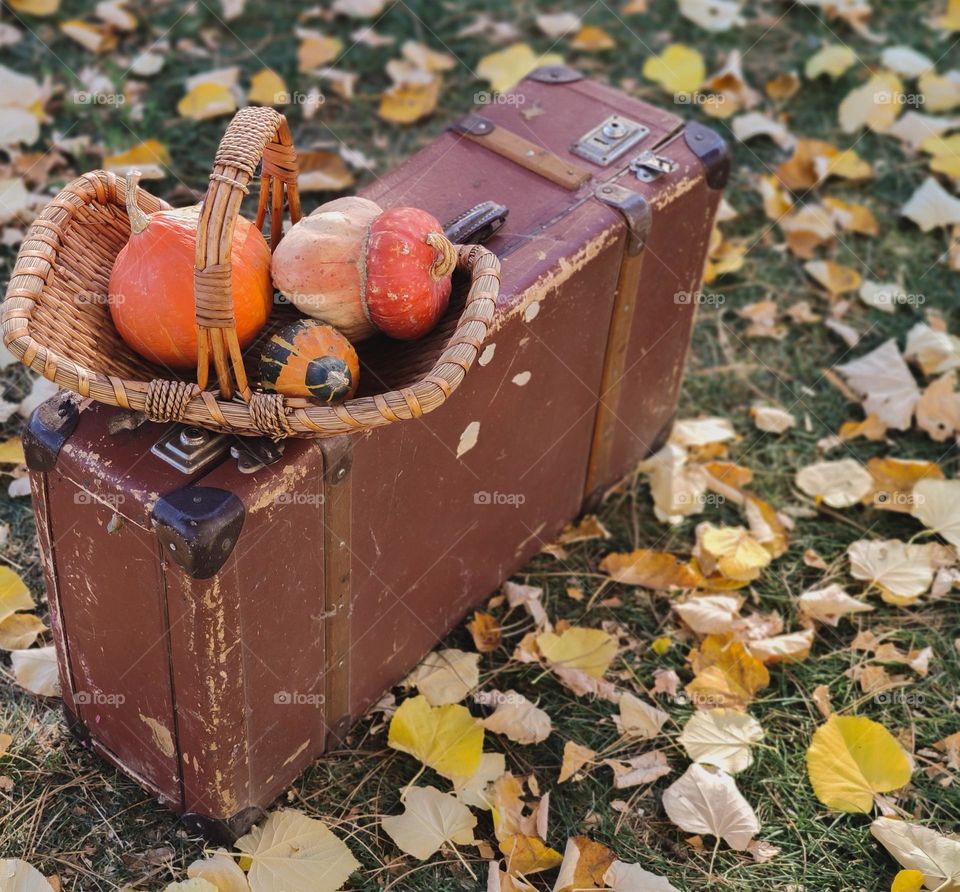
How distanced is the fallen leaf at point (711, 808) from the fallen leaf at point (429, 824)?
355 millimetres

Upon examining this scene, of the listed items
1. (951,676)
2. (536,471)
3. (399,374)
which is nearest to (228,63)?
→ (536,471)

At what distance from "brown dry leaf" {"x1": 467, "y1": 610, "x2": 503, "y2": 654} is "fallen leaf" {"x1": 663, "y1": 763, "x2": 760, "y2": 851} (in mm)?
444

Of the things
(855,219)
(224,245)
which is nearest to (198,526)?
(224,245)

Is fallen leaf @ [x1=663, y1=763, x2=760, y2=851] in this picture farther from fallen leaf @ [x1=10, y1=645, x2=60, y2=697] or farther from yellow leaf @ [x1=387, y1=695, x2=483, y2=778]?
fallen leaf @ [x1=10, y1=645, x2=60, y2=697]

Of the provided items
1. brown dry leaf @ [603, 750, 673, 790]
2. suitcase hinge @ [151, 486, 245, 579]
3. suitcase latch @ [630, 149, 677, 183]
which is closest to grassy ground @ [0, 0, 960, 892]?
brown dry leaf @ [603, 750, 673, 790]

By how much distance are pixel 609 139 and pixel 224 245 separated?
1065mm

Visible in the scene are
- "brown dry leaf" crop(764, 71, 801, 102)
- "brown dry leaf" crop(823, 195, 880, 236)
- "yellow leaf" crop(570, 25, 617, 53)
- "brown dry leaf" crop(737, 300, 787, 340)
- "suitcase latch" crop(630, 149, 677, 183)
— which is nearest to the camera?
"suitcase latch" crop(630, 149, 677, 183)

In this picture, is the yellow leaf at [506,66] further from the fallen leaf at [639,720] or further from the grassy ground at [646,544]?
the fallen leaf at [639,720]

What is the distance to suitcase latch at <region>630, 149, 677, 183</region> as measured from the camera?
2.27 m

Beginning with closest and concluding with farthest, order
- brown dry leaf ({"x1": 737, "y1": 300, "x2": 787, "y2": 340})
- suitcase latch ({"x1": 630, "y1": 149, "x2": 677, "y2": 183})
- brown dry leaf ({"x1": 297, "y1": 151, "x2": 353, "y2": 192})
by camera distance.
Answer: suitcase latch ({"x1": 630, "y1": 149, "x2": 677, "y2": 183}) → brown dry leaf ({"x1": 737, "y1": 300, "x2": 787, "y2": 340}) → brown dry leaf ({"x1": 297, "y1": 151, "x2": 353, "y2": 192})

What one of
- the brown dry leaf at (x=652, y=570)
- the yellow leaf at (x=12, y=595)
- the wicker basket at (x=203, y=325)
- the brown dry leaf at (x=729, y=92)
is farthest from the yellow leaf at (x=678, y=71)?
the yellow leaf at (x=12, y=595)

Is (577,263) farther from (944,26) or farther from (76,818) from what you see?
(944,26)

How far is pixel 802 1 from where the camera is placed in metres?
4.15

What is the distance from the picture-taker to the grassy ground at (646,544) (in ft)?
6.75
